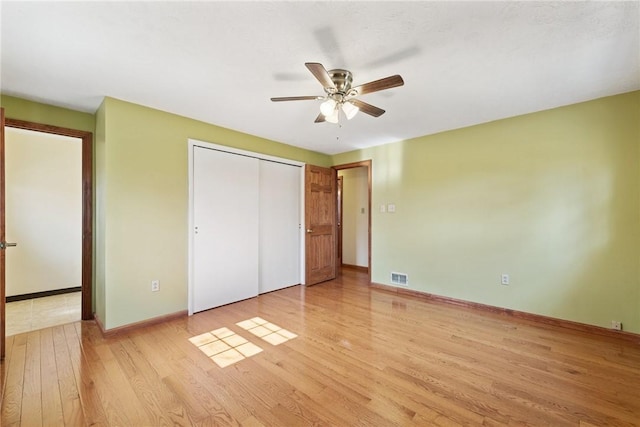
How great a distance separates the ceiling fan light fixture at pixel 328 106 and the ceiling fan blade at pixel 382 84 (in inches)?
8.2

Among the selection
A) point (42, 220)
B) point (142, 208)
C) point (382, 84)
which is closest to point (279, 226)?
point (142, 208)

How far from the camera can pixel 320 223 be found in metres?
4.77

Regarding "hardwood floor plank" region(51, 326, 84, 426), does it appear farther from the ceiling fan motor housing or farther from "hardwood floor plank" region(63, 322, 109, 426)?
the ceiling fan motor housing

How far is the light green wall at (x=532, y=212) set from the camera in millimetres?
2580

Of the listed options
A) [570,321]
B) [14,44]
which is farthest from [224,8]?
[570,321]

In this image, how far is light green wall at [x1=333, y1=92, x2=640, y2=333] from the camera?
2580 mm

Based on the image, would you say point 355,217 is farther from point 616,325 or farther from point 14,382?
point 14,382

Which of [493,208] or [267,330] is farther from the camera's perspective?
[493,208]

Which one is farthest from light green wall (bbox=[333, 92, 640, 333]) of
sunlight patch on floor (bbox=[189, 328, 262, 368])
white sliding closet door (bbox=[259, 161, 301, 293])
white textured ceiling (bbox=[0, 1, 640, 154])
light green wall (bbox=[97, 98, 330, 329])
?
light green wall (bbox=[97, 98, 330, 329])

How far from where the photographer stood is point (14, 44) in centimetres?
180

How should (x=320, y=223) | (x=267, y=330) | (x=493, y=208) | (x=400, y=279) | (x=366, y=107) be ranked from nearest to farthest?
(x=366, y=107) < (x=267, y=330) < (x=493, y=208) < (x=400, y=279) < (x=320, y=223)

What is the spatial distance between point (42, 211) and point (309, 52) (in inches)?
186

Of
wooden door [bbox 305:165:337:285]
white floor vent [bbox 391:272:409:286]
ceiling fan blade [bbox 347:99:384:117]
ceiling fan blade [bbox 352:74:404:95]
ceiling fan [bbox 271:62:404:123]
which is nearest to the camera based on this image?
ceiling fan blade [bbox 352:74:404:95]

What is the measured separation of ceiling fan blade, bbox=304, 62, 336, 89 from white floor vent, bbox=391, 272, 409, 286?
123 inches
